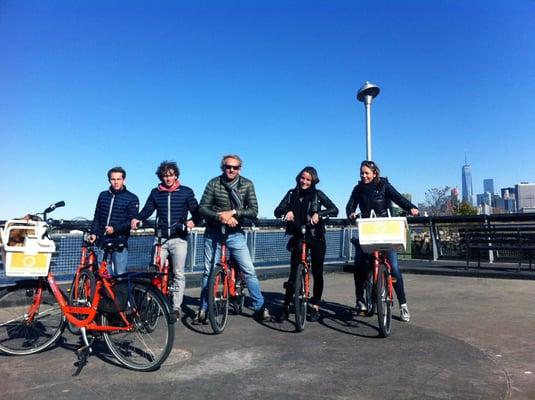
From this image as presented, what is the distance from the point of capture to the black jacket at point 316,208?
245 inches

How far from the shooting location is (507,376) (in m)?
4.05

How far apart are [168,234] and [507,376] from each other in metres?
3.86

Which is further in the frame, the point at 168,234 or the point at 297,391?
the point at 168,234

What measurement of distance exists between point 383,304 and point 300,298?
919 millimetres

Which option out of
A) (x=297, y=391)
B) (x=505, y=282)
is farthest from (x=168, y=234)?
(x=505, y=282)

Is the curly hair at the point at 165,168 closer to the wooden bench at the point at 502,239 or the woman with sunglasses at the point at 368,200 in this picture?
the woman with sunglasses at the point at 368,200

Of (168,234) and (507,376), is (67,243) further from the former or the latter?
(507,376)

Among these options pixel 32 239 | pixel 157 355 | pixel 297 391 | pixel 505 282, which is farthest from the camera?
pixel 505 282

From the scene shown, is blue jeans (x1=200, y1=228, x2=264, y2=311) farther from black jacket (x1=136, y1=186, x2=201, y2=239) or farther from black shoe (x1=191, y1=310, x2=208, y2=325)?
black jacket (x1=136, y1=186, x2=201, y2=239)

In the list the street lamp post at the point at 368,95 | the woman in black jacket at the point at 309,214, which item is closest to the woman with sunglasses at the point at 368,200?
the woman in black jacket at the point at 309,214

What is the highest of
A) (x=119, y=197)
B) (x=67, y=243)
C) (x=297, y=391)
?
(x=119, y=197)

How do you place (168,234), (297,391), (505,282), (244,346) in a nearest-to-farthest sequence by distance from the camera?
(297,391), (244,346), (168,234), (505,282)

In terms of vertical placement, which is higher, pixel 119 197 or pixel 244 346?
pixel 119 197

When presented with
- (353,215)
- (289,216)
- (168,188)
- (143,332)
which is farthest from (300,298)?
(168,188)
